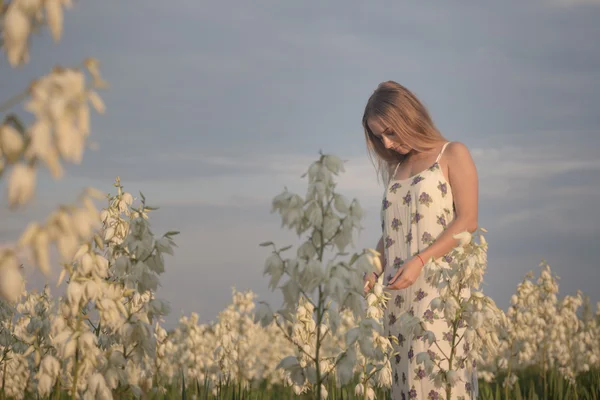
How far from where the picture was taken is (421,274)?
5012 mm

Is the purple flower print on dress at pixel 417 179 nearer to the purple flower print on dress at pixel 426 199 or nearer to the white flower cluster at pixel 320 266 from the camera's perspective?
the purple flower print on dress at pixel 426 199

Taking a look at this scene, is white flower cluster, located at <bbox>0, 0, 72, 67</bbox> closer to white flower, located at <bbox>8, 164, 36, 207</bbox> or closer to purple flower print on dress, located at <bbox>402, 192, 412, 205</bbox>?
white flower, located at <bbox>8, 164, 36, 207</bbox>

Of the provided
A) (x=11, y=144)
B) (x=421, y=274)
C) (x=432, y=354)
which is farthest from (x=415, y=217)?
(x=11, y=144)

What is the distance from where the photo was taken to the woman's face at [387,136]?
537 centimetres

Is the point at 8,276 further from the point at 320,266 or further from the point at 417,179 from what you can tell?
the point at 417,179

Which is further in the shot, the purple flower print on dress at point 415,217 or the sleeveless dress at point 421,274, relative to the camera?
the purple flower print on dress at point 415,217

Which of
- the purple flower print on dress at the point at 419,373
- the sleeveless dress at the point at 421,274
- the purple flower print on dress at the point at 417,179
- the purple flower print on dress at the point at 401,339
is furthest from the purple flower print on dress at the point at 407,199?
the purple flower print on dress at the point at 419,373

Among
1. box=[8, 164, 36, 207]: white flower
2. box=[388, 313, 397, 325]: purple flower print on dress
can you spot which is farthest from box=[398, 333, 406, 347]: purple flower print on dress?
box=[8, 164, 36, 207]: white flower

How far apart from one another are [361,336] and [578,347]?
8831 mm

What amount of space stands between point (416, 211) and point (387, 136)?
2.29 feet

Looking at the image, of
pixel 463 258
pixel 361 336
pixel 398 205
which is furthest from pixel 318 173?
pixel 398 205

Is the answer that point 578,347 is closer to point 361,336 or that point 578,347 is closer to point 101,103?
point 361,336

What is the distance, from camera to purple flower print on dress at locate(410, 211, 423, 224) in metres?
5.20

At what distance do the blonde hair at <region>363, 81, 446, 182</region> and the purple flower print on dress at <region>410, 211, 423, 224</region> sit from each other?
0.57m
